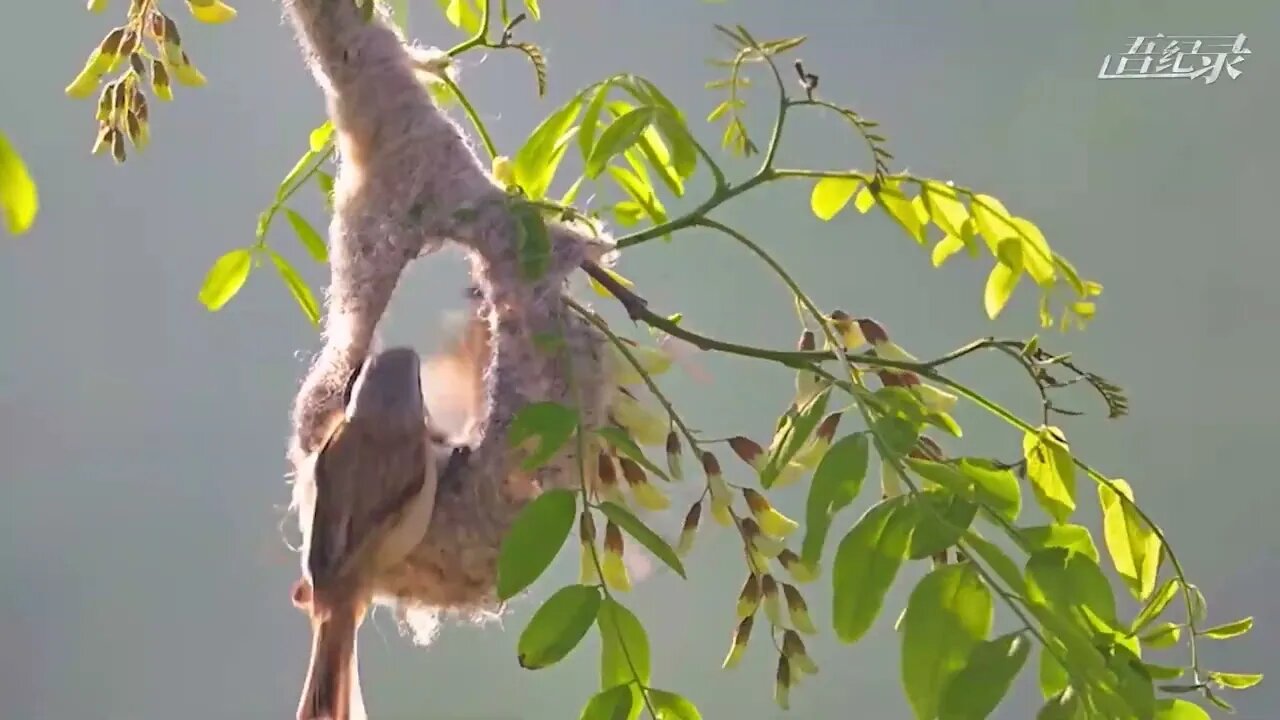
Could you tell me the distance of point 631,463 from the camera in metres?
0.48

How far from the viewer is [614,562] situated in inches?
18.8

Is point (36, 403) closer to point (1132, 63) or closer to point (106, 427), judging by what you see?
point (106, 427)

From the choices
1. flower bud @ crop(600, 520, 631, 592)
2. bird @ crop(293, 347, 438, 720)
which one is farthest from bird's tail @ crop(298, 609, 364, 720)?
flower bud @ crop(600, 520, 631, 592)

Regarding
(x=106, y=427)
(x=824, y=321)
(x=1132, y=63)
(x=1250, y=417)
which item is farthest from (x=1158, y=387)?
(x=106, y=427)

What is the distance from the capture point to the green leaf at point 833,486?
1.09 feet

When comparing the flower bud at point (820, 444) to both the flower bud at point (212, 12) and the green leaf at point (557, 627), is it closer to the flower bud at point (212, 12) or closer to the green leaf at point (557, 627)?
the green leaf at point (557, 627)

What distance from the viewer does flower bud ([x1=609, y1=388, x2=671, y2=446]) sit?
48 cm

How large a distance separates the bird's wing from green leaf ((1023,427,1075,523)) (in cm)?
24

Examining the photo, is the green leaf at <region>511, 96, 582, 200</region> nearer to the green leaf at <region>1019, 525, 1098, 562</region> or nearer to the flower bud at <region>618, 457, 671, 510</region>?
the flower bud at <region>618, 457, 671, 510</region>

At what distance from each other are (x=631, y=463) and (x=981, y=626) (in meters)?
0.20

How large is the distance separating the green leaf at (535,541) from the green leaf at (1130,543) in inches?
9.5

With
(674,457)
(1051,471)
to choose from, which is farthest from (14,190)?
(1051,471)

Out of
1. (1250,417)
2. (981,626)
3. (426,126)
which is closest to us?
(981,626)

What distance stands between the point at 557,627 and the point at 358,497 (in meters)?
0.12
